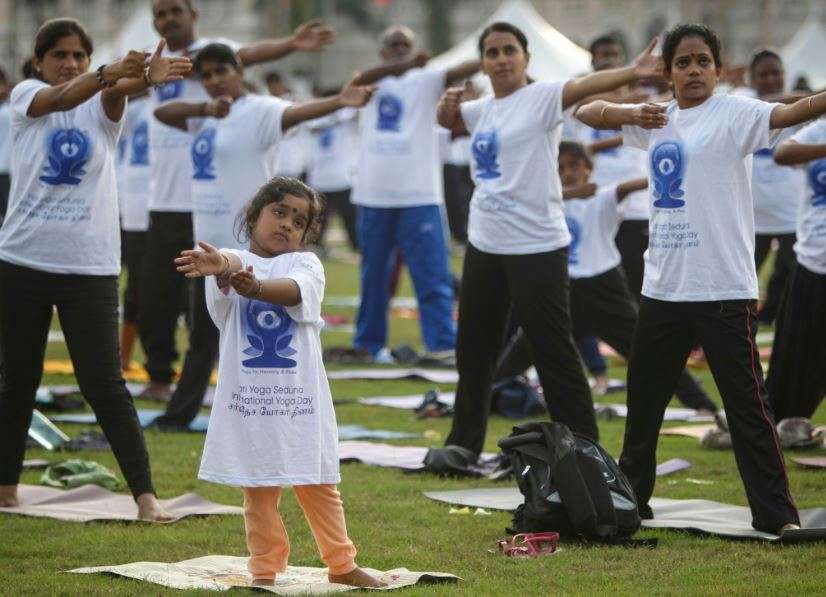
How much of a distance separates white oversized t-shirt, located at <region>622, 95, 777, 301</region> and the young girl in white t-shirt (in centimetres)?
186

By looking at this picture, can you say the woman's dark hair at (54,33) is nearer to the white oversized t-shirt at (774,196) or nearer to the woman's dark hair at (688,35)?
the woman's dark hair at (688,35)

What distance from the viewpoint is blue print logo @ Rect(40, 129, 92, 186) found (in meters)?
8.03

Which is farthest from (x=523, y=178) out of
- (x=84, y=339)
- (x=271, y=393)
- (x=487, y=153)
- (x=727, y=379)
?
(x=271, y=393)

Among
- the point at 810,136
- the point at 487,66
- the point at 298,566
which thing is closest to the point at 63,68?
the point at 487,66

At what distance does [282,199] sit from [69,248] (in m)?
1.91

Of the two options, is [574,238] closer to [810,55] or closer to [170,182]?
[170,182]

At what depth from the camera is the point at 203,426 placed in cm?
1074

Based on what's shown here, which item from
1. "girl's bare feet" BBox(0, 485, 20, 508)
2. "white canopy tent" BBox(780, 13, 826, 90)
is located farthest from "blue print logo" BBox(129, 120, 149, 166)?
"white canopy tent" BBox(780, 13, 826, 90)

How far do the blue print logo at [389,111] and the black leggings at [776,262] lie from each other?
3241 mm

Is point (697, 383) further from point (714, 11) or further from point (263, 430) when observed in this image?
point (714, 11)

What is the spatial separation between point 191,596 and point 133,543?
1.27m

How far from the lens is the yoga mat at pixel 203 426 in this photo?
10.5 meters

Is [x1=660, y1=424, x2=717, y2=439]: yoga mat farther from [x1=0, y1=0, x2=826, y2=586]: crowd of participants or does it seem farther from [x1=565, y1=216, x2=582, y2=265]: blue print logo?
[x1=565, y1=216, x2=582, y2=265]: blue print logo

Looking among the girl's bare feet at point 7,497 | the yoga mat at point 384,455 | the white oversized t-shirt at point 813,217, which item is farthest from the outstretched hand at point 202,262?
the white oversized t-shirt at point 813,217
